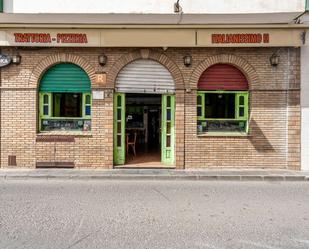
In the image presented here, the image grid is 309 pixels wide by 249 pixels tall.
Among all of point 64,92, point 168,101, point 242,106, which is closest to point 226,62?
point 242,106

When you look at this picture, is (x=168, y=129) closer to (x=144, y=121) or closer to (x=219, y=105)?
(x=219, y=105)

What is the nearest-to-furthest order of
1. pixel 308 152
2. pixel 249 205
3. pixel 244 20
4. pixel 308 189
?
pixel 249 205 → pixel 308 189 → pixel 244 20 → pixel 308 152

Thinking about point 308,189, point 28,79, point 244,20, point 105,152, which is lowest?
point 308,189

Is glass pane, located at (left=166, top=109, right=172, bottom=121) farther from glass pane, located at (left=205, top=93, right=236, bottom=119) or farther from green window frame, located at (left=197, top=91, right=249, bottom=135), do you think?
glass pane, located at (left=205, top=93, right=236, bottom=119)

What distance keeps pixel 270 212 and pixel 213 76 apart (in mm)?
5289

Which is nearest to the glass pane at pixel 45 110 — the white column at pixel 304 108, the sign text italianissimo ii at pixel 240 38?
the sign text italianissimo ii at pixel 240 38

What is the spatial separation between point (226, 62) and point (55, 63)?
5.65 m

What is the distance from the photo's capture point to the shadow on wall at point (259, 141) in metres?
9.02

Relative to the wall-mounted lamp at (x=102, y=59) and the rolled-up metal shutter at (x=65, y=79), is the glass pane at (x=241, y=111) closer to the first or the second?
the wall-mounted lamp at (x=102, y=59)

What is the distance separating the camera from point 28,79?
29.2 feet

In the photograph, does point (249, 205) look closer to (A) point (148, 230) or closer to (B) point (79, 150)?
(A) point (148, 230)

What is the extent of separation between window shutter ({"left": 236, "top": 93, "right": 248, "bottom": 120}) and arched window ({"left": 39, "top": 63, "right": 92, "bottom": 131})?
5001 millimetres

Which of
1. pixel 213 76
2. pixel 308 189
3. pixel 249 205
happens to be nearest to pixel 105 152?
pixel 213 76

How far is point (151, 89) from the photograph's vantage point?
9.13 m
